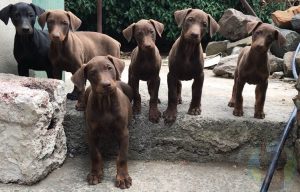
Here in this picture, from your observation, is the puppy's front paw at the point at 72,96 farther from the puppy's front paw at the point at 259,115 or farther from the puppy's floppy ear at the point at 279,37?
the puppy's floppy ear at the point at 279,37

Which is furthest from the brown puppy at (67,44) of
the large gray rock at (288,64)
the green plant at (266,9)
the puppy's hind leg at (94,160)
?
the green plant at (266,9)

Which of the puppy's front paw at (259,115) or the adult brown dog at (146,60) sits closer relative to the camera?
the adult brown dog at (146,60)

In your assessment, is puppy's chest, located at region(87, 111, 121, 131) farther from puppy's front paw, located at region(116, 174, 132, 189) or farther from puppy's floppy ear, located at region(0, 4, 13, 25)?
puppy's floppy ear, located at region(0, 4, 13, 25)

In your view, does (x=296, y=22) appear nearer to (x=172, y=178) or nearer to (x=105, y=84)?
(x=172, y=178)

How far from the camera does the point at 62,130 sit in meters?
5.45

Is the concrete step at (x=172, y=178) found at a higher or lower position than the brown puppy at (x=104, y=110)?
lower

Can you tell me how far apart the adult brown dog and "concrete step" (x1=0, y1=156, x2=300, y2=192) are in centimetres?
Answer: 63

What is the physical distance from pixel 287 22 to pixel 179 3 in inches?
143

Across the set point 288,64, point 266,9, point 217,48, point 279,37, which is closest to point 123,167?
point 279,37

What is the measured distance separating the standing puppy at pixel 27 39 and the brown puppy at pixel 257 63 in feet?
7.75

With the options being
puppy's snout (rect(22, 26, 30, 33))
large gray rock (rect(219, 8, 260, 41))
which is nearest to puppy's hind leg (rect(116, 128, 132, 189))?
puppy's snout (rect(22, 26, 30, 33))

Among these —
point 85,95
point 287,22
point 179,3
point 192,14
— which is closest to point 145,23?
point 192,14

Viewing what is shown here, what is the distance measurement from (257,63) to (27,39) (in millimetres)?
2742

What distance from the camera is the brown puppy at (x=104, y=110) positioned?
479 cm
